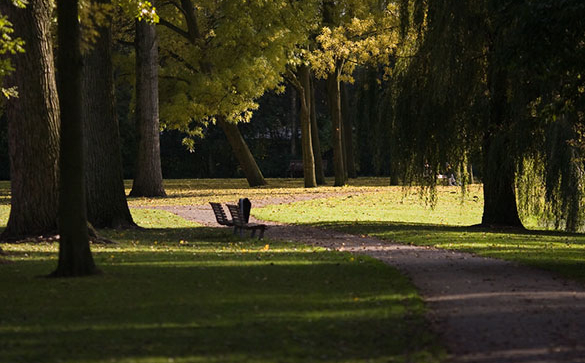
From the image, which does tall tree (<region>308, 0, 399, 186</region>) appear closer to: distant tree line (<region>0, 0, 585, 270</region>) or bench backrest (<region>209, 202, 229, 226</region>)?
distant tree line (<region>0, 0, 585, 270</region>)

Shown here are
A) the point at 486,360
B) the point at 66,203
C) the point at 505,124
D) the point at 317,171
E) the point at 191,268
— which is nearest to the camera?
the point at 486,360

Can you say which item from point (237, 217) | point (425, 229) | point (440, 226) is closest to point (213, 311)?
point (237, 217)

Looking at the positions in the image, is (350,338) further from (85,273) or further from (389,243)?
(389,243)

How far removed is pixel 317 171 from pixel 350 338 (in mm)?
42994

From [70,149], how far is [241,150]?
33.8 metres

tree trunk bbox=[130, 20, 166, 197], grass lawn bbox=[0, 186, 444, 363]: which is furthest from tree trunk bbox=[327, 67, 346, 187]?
grass lawn bbox=[0, 186, 444, 363]

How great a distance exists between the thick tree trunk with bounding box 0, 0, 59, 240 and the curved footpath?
6364mm

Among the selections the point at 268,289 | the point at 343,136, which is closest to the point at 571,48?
the point at 268,289

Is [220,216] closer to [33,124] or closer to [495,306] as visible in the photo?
[33,124]

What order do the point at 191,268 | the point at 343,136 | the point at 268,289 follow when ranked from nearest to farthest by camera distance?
the point at 268,289
the point at 191,268
the point at 343,136

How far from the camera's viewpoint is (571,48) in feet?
47.1

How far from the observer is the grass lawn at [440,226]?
1884cm

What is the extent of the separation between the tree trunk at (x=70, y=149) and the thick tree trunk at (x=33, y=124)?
19.9ft

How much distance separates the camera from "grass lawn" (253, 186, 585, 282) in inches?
742
